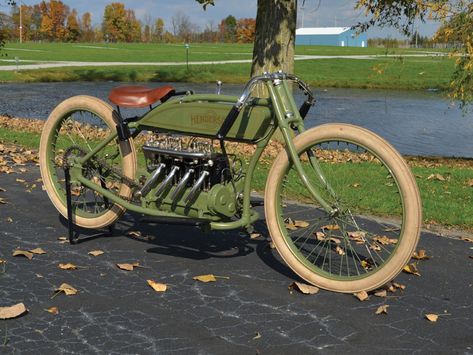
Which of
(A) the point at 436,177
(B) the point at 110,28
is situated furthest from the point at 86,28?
(A) the point at 436,177

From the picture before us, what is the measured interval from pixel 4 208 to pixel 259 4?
6.81 meters

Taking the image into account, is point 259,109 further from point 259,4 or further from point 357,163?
point 259,4

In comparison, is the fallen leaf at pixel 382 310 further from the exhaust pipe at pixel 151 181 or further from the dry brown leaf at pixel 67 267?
the dry brown leaf at pixel 67 267

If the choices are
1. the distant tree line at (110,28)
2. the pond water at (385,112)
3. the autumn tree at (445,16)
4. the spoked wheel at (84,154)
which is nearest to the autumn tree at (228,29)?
the distant tree line at (110,28)

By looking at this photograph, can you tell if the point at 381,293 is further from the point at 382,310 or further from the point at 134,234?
the point at 134,234

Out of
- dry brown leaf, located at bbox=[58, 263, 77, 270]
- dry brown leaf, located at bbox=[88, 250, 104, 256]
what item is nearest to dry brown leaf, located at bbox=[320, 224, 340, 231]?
dry brown leaf, located at bbox=[88, 250, 104, 256]

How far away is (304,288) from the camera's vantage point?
3.98 metres

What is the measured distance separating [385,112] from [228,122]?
1722 cm

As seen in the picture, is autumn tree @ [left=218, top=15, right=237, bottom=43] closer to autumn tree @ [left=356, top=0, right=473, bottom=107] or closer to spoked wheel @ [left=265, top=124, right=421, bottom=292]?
autumn tree @ [left=356, top=0, right=473, bottom=107]

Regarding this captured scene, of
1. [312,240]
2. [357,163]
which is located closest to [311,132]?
[312,240]

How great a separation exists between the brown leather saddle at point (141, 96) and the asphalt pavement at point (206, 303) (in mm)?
1137

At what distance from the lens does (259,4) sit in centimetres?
1118

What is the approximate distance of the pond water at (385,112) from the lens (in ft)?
47.9

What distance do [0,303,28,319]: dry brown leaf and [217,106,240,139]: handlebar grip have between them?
5.33 feet
